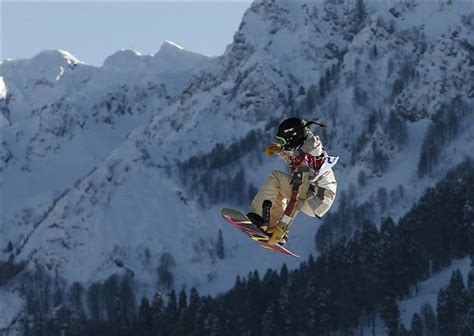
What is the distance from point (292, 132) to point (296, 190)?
4.99ft

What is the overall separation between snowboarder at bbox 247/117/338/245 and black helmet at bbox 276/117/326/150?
0.03 metres

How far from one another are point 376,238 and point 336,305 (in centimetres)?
1797

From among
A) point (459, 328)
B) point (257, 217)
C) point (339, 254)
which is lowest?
point (257, 217)

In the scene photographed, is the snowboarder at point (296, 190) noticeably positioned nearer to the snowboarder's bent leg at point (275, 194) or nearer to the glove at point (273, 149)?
the snowboarder's bent leg at point (275, 194)

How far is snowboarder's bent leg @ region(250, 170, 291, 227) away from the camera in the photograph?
2567cm

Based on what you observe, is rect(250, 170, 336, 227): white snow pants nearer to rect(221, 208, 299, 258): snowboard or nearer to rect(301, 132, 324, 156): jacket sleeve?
rect(221, 208, 299, 258): snowboard

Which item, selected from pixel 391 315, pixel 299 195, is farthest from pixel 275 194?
pixel 391 315

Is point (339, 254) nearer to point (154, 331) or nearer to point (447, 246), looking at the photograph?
point (447, 246)

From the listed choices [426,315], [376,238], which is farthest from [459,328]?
[376,238]

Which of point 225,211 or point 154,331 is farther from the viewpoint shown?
point 154,331

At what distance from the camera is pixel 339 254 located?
17688 cm

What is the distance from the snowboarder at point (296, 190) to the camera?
985 inches

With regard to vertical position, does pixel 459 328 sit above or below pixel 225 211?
above

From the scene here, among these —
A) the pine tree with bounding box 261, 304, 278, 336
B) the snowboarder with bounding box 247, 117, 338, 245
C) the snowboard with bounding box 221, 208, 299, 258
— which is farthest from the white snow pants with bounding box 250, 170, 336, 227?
the pine tree with bounding box 261, 304, 278, 336
